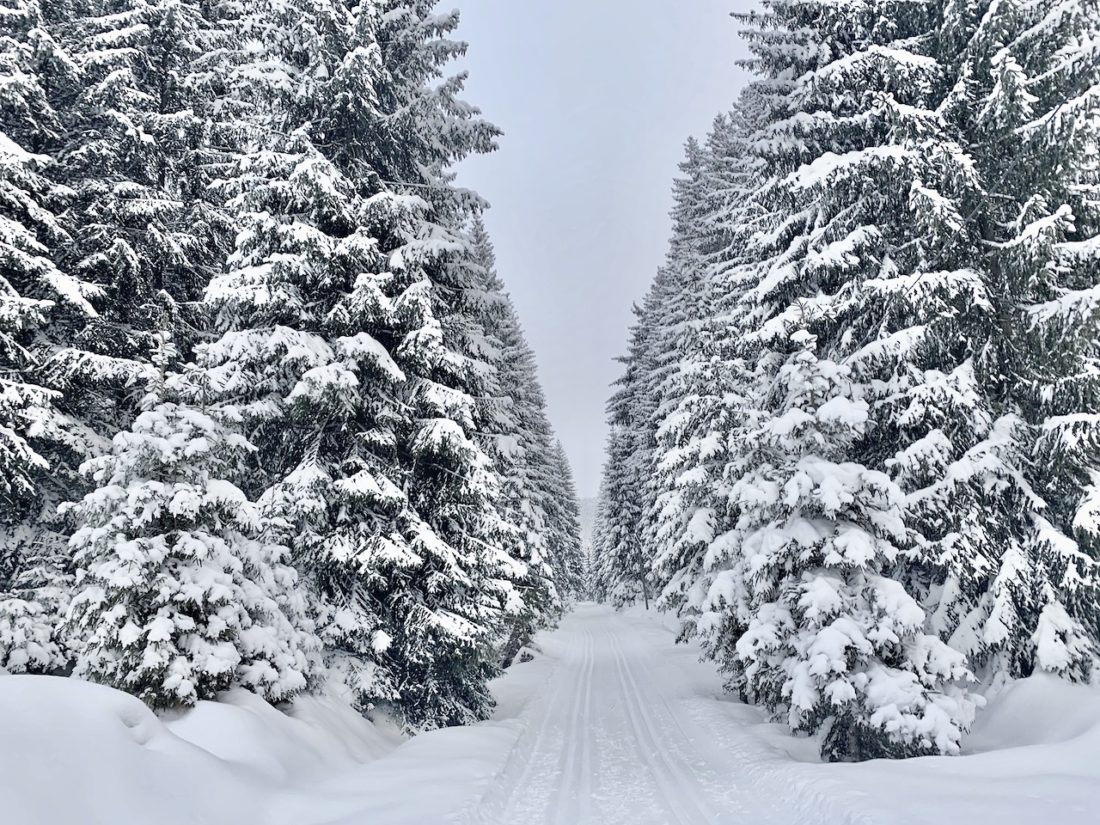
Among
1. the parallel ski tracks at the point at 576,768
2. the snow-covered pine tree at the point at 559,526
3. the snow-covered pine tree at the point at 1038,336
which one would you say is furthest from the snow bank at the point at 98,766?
the snow-covered pine tree at the point at 559,526

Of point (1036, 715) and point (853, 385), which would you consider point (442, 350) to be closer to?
point (853, 385)

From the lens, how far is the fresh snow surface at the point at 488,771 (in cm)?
540

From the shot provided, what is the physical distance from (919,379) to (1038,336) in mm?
1985

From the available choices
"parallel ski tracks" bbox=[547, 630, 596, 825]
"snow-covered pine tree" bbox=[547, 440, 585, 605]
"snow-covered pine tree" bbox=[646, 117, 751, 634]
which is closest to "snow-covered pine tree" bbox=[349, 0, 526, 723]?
"parallel ski tracks" bbox=[547, 630, 596, 825]

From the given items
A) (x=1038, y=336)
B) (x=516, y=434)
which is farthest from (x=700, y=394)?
(x=1038, y=336)

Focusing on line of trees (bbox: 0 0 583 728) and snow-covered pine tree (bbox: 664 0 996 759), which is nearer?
line of trees (bbox: 0 0 583 728)

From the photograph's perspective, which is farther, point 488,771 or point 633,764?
point 633,764

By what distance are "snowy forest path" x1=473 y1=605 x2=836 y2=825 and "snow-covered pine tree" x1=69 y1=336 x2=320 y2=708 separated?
150 inches

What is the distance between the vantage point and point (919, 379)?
11.4m

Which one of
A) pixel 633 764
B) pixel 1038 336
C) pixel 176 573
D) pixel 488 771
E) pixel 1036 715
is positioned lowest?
pixel 633 764

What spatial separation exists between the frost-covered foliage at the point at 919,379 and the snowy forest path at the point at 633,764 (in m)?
1.84

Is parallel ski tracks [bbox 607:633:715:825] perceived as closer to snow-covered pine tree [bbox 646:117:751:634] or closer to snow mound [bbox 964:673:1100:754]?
snow-covered pine tree [bbox 646:117:751:634]

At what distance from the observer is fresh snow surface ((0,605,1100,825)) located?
213 inches

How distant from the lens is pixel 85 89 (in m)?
13.9
